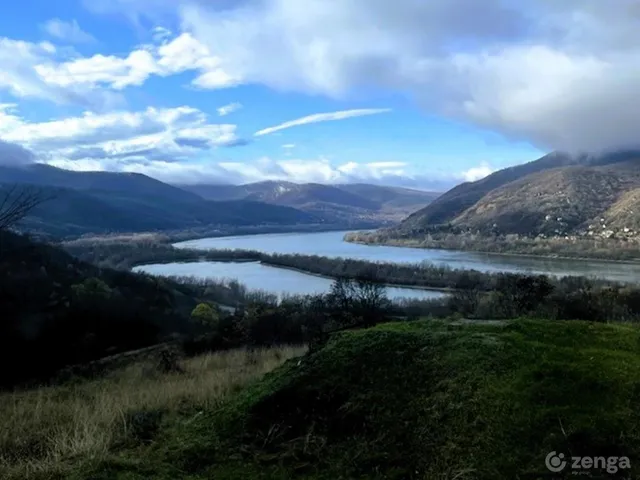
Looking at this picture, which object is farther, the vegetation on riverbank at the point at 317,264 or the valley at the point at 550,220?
the valley at the point at 550,220

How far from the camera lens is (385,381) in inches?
166

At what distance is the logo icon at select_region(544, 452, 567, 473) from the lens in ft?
10.3

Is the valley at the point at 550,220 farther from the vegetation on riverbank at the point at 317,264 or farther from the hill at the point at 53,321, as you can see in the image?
the hill at the point at 53,321

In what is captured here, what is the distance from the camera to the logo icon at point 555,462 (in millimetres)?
3137

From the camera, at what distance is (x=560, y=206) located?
122688mm

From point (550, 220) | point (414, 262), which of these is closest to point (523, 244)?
point (550, 220)

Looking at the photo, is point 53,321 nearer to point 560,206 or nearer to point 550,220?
point 550,220

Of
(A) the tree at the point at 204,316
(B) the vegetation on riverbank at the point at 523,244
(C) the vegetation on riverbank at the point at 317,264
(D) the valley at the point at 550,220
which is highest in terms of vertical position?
(D) the valley at the point at 550,220

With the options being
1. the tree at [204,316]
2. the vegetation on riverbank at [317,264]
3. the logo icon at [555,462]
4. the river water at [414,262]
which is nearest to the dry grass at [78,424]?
the logo icon at [555,462]

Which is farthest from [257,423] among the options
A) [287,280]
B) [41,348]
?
[287,280]

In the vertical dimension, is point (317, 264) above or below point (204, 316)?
above
